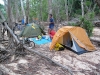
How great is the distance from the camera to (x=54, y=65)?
636 cm

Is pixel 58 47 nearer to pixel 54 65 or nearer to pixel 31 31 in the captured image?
pixel 54 65

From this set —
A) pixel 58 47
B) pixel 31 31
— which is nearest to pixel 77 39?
pixel 58 47

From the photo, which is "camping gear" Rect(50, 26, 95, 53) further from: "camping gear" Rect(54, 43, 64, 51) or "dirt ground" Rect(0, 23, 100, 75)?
"dirt ground" Rect(0, 23, 100, 75)

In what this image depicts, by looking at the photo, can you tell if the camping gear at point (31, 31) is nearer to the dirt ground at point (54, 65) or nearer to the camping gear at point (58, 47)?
the camping gear at point (58, 47)

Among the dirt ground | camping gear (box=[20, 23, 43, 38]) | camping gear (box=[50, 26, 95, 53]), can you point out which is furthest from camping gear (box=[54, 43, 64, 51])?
camping gear (box=[20, 23, 43, 38])

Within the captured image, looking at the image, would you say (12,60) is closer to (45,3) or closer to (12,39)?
(12,39)

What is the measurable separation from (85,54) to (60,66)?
2281mm

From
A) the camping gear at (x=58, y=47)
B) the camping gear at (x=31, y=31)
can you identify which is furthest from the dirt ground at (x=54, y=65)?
the camping gear at (x=31, y=31)

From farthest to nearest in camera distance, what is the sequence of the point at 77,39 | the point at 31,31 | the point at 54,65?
the point at 31,31
the point at 77,39
the point at 54,65

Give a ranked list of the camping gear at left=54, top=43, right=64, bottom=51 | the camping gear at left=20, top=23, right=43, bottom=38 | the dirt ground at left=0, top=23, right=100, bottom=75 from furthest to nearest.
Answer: the camping gear at left=20, top=23, right=43, bottom=38, the camping gear at left=54, top=43, right=64, bottom=51, the dirt ground at left=0, top=23, right=100, bottom=75

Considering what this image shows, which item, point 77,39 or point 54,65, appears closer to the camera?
point 54,65

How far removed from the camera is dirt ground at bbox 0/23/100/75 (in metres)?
5.69

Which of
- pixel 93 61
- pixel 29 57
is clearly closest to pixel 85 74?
pixel 93 61

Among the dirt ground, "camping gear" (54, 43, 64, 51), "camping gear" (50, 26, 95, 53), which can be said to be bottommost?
the dirt ground
